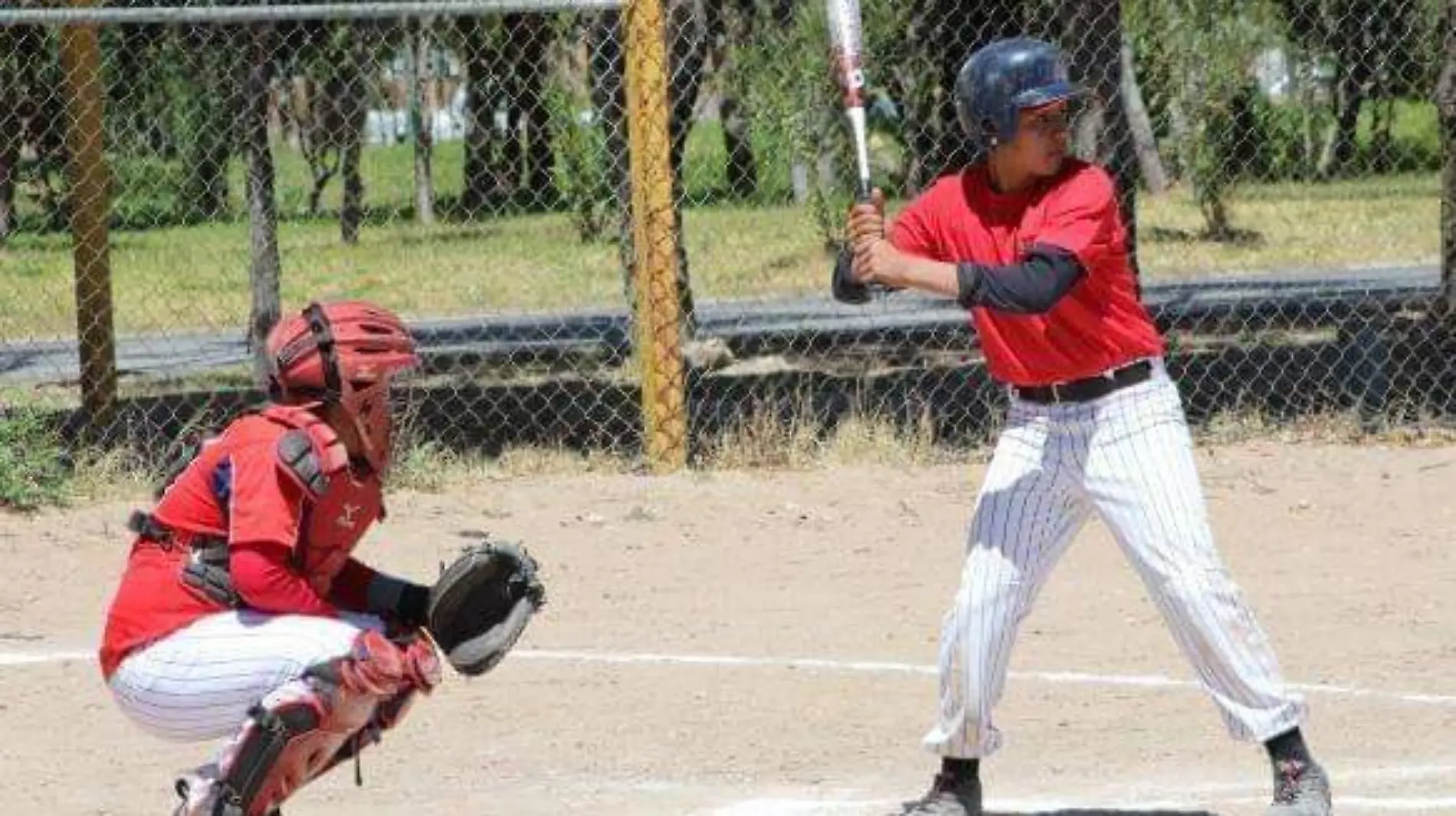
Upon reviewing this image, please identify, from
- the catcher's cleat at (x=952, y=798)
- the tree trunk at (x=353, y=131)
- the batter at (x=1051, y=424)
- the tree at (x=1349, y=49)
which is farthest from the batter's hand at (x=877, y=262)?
the tree trunk at (x=353, y=131)

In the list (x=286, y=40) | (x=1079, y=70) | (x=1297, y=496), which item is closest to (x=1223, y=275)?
(x=286, y=40)

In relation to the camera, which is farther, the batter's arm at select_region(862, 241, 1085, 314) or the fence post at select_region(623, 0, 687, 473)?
the fence post at select_region(623, 0, 687, 473)

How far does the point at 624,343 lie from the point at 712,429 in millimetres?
3230

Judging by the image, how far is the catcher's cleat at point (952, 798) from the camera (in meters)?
6.29

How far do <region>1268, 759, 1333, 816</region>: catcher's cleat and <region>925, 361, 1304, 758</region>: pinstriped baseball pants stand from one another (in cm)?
10

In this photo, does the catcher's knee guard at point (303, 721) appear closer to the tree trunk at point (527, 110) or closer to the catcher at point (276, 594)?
the catcher at point (276, 594)

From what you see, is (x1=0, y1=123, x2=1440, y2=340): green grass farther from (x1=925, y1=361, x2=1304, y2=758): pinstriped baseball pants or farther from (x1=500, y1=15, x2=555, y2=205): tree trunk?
(x1=925, y1=361, x2=1304, y2=758): pinstriped baseball pants

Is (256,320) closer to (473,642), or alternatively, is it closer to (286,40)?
(286,40)

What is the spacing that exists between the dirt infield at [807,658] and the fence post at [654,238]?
246 mm

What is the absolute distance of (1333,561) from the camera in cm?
986

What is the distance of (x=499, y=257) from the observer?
22.7 meters

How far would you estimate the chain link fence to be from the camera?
40.2 feet

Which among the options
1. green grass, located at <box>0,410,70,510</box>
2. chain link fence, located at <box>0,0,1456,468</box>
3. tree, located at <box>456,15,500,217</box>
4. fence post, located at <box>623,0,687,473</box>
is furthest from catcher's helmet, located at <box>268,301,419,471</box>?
tree, located at <box>456,15,500,217</box>

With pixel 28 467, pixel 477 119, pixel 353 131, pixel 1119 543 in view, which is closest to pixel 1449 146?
pixel 28 467
